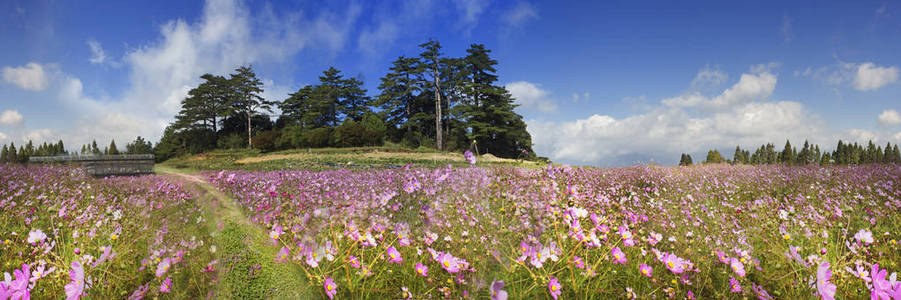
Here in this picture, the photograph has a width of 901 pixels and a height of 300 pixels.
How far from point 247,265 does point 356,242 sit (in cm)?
42

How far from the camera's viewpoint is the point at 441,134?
30.0m

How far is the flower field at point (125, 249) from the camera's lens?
2.99 ft

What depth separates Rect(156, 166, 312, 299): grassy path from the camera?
82cm

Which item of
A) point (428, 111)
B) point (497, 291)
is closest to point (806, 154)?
point (428, 111)

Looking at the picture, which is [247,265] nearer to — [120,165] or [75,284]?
[75,284]

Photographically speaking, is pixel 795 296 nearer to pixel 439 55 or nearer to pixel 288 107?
pixel 439 55

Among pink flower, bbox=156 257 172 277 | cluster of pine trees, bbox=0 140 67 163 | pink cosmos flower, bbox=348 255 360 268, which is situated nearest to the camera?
pink flower, bbox=156 257 172 277

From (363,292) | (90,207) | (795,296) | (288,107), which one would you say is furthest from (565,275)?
(288,107)

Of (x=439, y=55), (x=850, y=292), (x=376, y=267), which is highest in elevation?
(x=439, y=55)

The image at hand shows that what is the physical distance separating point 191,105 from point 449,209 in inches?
690

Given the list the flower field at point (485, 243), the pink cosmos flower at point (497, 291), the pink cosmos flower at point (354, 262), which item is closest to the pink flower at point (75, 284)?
the flower field at point (485, 243)

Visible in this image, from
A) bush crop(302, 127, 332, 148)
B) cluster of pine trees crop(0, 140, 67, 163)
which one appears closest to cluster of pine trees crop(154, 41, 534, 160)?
bush crop(302, 127, 332, 148)

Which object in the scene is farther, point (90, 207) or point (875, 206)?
point (875, 206)

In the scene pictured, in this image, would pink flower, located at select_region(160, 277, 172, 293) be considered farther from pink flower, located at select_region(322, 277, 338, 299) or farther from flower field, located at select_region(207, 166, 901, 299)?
pink flower, located at select_region(322, 277, 338, 299)
